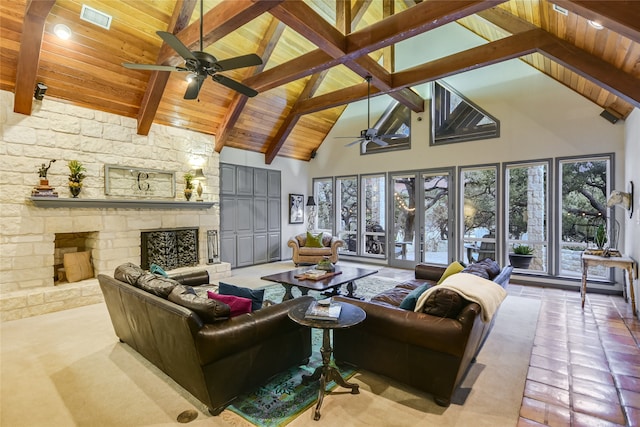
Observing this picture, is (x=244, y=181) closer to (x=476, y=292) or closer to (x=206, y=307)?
(x=206, y=307)

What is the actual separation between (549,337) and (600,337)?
540mm

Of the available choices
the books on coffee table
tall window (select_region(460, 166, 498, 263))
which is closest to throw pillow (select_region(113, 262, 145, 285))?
the books on coffee table

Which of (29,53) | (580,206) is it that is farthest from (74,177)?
(580,206)

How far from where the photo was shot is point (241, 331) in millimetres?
2188

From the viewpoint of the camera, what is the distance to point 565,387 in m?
2.50

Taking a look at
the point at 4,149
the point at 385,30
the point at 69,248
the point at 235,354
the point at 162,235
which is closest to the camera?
the point at 235,354

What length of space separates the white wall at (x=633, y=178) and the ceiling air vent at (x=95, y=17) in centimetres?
729

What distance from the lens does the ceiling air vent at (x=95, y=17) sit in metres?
3.98

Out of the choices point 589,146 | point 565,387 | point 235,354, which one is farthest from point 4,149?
point 589,146

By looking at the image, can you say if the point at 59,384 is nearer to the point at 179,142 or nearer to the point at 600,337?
the point at 179,142

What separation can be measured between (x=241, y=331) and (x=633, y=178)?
5668mm

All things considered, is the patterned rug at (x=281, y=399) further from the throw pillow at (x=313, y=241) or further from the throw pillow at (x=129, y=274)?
the throw pillow at (x=313, y=241)

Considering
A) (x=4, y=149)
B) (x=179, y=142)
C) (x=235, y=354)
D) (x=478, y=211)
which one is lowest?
(x=235, y=354)

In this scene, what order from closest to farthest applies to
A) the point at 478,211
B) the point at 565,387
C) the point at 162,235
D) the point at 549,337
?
the point at 565,387 < the point at 549,337 < the point at 162,235 < the point at 478,211
